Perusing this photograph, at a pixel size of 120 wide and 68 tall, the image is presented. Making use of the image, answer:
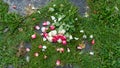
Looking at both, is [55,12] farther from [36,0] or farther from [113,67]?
[113,67]

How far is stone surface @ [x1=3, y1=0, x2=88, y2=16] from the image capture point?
5023 mm

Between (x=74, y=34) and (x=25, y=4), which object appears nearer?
(x=74, y=34)

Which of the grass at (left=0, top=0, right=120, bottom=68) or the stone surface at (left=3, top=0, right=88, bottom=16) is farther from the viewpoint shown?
the stone surface at (left=3, top=0, right=88, bottom=16)

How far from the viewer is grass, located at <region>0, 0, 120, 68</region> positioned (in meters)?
4.43

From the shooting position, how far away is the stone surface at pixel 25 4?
5023mm

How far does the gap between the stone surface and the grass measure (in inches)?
4.2

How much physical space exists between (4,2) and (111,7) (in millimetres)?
1897

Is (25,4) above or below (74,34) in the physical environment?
above

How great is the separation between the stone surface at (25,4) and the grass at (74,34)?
0.35ft

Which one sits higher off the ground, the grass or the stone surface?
the stone surface

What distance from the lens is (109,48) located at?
4.57 meters

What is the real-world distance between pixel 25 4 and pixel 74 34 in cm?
108

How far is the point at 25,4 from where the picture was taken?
5113 mm

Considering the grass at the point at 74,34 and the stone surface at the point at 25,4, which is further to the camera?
the stone surface at the point at 25,4
